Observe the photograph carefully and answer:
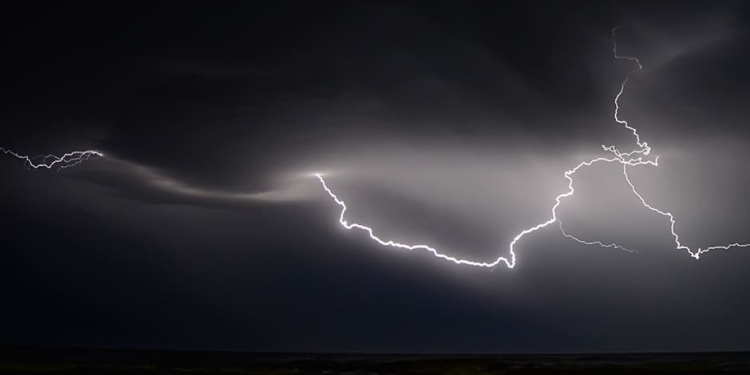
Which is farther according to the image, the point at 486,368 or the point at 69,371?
the point at 486,368

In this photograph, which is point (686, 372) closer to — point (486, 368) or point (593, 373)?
point (593, 373)

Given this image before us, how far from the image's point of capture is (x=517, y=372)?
39.9m

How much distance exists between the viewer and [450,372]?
39094 millimetres

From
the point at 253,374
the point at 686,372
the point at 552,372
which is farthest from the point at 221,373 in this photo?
the point at 686,372

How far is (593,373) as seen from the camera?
3997 centimetres

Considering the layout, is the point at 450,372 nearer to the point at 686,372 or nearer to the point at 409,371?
the point at 409,371

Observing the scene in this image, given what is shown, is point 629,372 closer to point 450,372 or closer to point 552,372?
point 552,372

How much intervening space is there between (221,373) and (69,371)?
802cm

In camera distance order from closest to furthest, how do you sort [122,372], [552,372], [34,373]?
[34,373], [122,372], [552,372]

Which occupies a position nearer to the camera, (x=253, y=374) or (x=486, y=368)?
(x=253, y=374)

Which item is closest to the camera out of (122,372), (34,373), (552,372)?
(34,373)

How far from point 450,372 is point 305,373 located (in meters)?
7.81

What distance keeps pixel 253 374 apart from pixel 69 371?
977 centimetres

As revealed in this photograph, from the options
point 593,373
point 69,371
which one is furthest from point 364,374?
point 69,371
